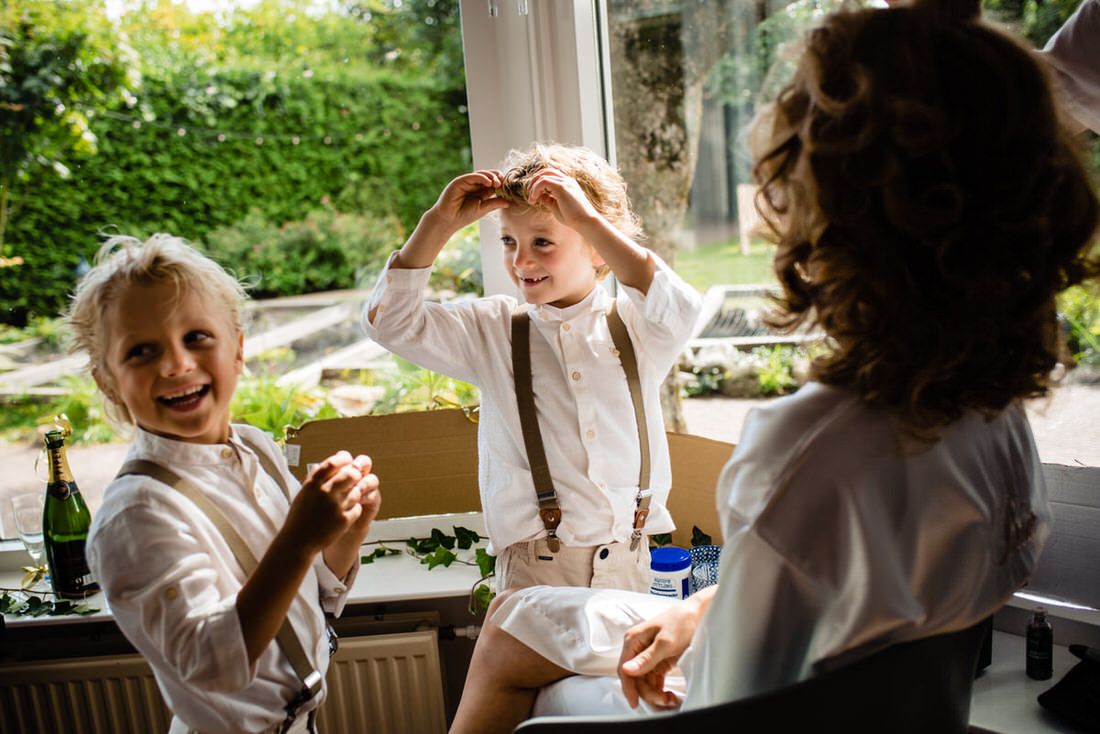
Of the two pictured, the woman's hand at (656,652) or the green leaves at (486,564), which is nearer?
the woman's hand at (656,652)

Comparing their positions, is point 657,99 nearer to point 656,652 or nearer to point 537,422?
point 537,422

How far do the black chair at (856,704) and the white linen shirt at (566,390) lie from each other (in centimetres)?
74

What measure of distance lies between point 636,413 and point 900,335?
0.83 metres

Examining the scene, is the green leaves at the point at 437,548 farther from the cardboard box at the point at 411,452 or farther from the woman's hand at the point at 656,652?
the woman's hand at the point at 656,652

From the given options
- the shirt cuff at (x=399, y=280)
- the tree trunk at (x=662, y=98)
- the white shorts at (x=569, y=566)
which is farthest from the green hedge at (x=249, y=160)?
the white shorts at (x=569, y=566)

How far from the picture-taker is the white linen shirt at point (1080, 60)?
4.29 feet

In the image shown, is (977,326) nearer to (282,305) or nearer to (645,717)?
(645,717)

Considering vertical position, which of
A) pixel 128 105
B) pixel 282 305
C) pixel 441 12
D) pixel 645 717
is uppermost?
pixel 441 12

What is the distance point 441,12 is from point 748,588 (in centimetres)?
167

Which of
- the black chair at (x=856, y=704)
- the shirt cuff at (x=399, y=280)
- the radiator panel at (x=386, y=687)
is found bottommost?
the radiator panel at (x=386, y=687)

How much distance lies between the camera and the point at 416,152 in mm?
2098

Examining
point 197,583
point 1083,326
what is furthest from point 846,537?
point 1083,326

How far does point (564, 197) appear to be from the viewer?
1.43 metres

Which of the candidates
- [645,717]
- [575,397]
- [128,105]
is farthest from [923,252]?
[128,105]
